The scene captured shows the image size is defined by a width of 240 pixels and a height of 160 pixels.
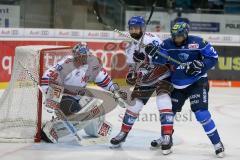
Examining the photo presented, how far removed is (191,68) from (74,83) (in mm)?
1136

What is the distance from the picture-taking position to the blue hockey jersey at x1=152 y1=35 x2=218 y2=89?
489 centimetres

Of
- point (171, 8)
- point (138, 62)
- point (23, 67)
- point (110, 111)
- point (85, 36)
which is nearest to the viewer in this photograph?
point (138, 62)

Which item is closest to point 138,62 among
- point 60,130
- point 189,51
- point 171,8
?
point 189,51

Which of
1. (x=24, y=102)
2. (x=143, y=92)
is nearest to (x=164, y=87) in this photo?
(x=143, y=92)

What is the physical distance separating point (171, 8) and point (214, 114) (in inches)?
156

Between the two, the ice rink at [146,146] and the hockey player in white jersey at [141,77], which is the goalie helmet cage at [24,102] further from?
the hockey player in white jersey at [141,77]

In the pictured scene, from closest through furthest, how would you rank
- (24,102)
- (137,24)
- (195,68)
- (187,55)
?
(195,68), (187,55), (137,24), (24,102)

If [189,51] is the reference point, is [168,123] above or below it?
below

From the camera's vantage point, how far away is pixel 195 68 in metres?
4.80

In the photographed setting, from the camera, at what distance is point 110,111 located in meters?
7.05

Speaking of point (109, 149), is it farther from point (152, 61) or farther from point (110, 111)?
point (110, 111)

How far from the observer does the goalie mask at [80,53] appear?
5254mm

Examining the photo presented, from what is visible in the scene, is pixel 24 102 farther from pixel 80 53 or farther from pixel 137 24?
pixel 137 24

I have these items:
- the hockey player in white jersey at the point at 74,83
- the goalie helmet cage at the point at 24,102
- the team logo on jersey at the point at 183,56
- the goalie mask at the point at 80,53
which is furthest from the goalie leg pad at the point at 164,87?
the goalie helmet cage at the point at 24,102
